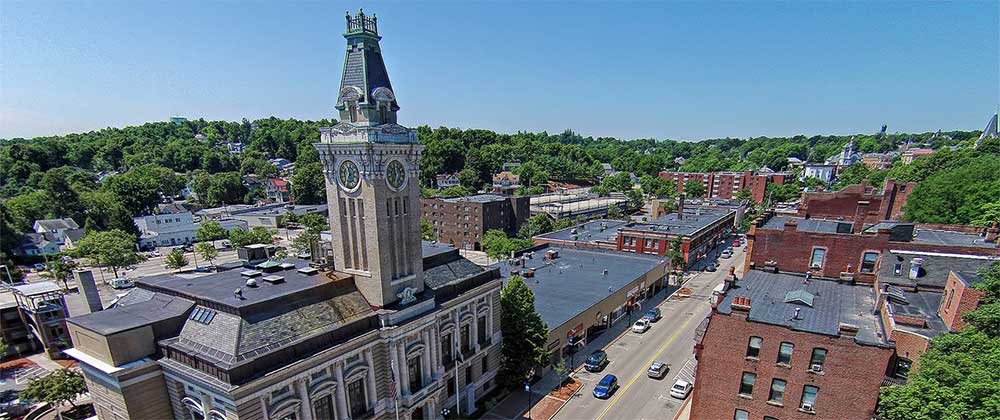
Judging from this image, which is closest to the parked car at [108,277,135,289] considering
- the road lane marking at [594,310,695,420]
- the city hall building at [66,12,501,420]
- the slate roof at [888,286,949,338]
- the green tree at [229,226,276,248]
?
the green tree at [229,226,276,248]

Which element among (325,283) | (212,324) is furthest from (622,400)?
(212,324)

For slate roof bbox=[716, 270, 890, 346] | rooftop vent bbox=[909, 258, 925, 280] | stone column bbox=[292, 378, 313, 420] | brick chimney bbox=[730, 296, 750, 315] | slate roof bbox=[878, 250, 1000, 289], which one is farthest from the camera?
rooftop vent bbox=[909, 258, 925, 280]

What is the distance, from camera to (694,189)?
15988 cm

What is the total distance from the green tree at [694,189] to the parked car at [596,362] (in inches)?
5304

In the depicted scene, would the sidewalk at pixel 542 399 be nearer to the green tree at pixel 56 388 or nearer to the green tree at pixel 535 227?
the green tree at pixel 56 388

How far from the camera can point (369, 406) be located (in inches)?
1075

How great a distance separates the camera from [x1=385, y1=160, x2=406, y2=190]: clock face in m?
28.8

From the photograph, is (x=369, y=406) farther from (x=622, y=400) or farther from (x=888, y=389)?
(x=888, y=389)

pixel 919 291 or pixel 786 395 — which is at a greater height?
pixel 919 291

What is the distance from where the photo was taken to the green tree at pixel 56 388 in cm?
3347

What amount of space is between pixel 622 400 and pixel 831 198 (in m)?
53.9

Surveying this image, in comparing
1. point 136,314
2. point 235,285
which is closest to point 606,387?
point 235,285

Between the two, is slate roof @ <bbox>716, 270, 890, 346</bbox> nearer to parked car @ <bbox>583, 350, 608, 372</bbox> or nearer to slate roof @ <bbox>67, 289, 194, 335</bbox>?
parked car @ <bbox>583, 350, 608, 372</bbox>

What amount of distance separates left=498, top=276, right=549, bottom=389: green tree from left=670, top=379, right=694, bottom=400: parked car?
12347 millimetres
